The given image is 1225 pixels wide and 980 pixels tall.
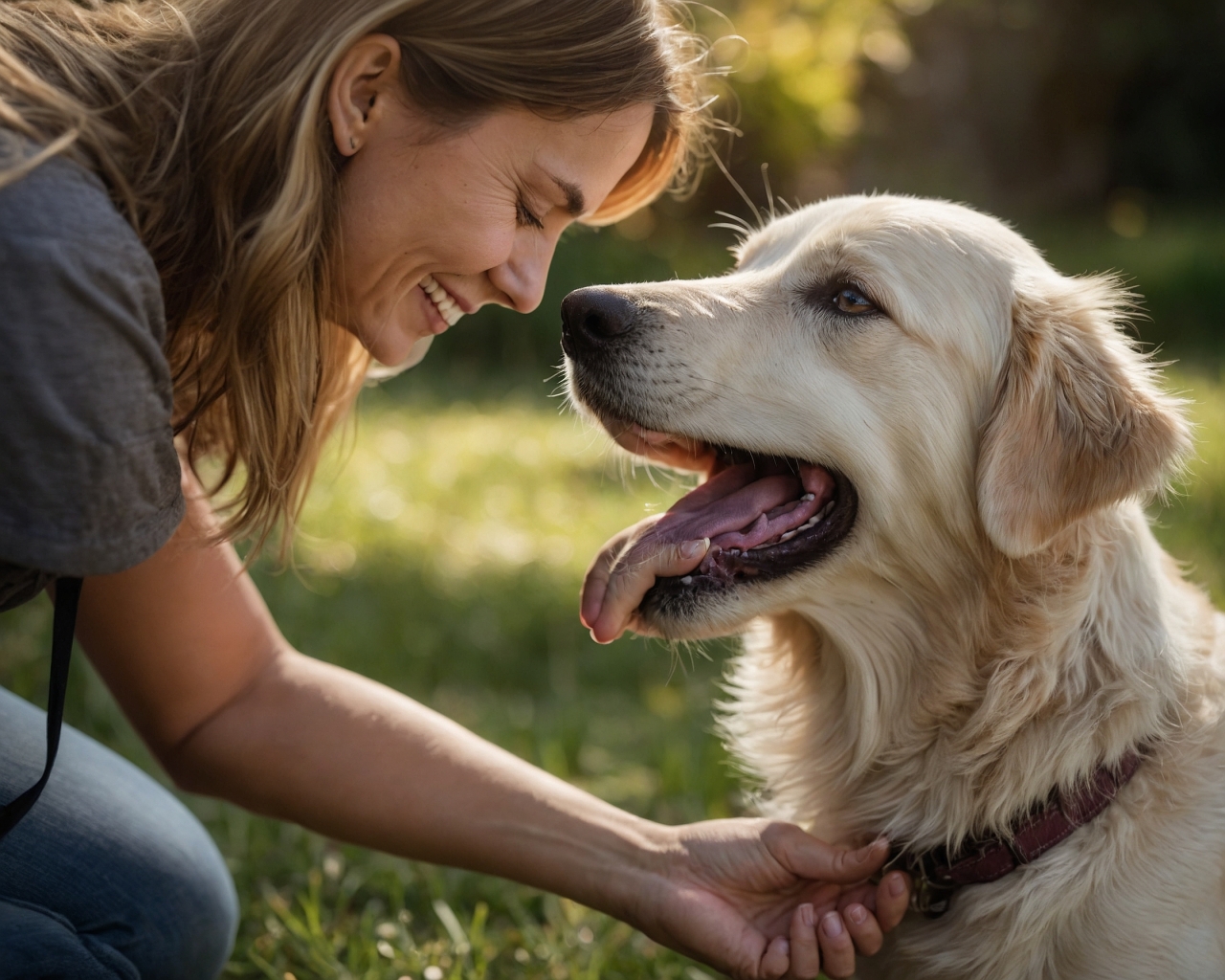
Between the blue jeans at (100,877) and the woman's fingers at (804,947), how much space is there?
1216 millimetres

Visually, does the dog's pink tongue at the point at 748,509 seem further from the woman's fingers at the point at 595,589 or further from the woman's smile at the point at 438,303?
the woman's smile at the point at 438,303

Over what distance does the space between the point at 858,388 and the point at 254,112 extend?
47.7 inches

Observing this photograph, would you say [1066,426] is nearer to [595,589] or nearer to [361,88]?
[595,589]

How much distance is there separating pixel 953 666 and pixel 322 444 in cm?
135

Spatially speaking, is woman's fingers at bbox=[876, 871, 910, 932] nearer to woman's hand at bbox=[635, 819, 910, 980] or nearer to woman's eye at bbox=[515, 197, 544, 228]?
woman's hand at bbox=[635, 819, 910, 980]

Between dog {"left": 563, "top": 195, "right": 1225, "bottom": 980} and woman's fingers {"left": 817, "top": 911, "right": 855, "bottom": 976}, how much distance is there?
0.18 metres

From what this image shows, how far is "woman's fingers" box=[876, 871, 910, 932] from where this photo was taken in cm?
220

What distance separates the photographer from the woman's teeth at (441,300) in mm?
2424

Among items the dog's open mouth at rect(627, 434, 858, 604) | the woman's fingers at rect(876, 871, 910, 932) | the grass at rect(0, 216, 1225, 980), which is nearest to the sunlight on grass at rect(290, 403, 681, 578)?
the grass at rect(0, 216, 1225, 980)

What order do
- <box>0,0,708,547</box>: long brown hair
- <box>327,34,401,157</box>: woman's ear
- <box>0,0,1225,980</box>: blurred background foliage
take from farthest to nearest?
<box>0,0,1225,980</box>: blurred background foliage → <box>327,34,401,157</box>: woman's ear → <box>0,0,708,547</box>: long brown hair

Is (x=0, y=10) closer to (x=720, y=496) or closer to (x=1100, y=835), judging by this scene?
(x=720, y=496)

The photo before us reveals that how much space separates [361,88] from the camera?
2.13 metres

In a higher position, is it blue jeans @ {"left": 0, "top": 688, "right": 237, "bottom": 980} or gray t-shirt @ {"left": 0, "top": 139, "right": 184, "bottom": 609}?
gray t-shirt @ {"left": 0, "top": 139, "right": 184, "bottom": 609}

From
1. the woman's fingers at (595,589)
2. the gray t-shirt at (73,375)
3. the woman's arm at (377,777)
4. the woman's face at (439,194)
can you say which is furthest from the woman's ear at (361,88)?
the woman's fingers at (595,589)
